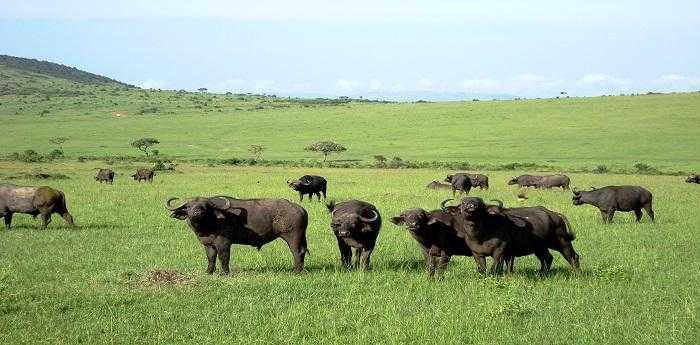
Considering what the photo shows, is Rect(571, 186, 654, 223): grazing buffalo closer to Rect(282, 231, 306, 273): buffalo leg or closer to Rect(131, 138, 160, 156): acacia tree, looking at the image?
Rect(282, 231, 306, 273): buffalo leg

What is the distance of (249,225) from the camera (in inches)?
553

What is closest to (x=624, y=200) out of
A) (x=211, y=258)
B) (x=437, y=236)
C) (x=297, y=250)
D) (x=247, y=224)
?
(x=437, y=236)

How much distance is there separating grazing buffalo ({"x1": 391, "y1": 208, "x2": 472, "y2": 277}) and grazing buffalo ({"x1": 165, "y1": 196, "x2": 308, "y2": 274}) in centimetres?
193

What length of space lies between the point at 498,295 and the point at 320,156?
222 ft

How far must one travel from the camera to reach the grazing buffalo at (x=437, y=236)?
13289 mm

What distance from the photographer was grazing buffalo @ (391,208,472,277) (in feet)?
43.6

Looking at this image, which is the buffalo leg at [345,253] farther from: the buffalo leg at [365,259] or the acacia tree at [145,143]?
the acacia tree at [145,143]

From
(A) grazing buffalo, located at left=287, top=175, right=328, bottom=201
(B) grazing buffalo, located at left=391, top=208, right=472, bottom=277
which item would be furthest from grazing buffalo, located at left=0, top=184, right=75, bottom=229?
(A) grazing buffalo, located at left=287, top=175, right=328, bottom=201

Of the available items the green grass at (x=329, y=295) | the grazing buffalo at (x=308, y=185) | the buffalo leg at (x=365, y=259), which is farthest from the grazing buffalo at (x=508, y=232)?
the grazing buffalo at (x=308, y=185)

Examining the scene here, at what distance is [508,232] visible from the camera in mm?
13266

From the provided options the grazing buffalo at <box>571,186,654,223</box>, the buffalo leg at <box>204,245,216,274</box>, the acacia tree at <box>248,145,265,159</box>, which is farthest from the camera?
the acacia tree at <box>248,145,265,159</box>

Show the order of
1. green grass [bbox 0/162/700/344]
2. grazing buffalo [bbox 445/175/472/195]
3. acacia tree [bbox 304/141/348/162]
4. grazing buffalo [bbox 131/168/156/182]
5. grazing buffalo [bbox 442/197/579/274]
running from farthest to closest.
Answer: acacia tree [bbox 304/141/348/162] < grazing buffalo [bbox 131/168/156/182] < grazing buffalo [bbox 445/175/472/195] < grazing buffalo [bbox 442/197/579/274] < green grass [bbox 0/162/700/344]

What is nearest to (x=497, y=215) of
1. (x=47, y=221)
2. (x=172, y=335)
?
(x=172, y=335)

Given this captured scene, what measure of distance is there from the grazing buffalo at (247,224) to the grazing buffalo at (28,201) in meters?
7.64
